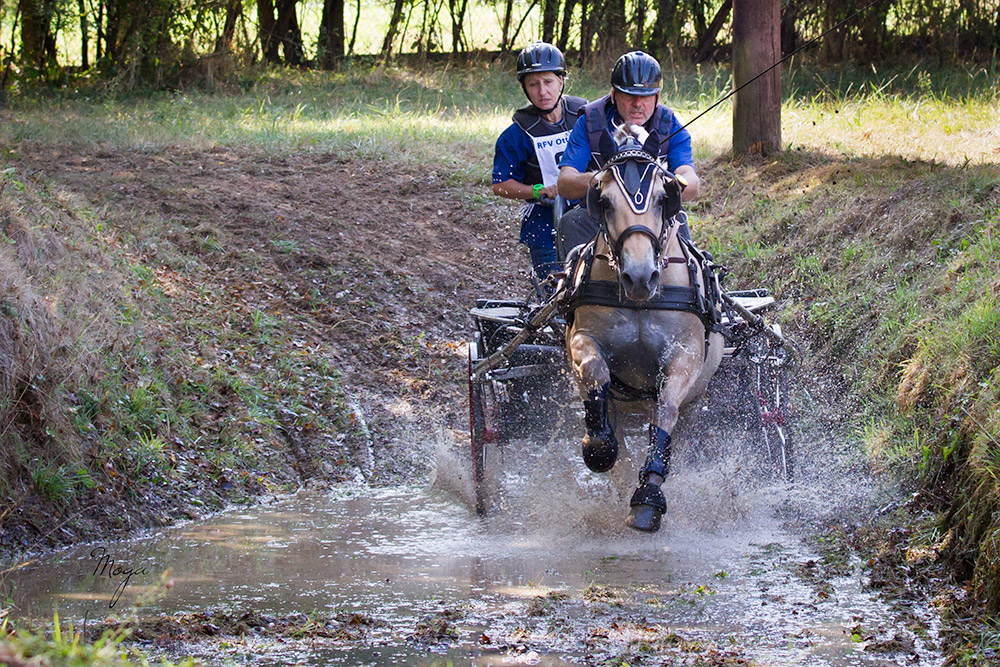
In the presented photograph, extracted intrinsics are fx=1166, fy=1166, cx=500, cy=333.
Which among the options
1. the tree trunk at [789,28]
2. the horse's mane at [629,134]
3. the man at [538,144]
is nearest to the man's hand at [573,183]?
the horse's mane at [629,134]

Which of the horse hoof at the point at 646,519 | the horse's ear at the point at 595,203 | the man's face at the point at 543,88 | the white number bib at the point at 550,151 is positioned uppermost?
the man's face at the point at 543,88

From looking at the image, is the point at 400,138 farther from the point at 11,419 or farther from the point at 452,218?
the point at 11,419

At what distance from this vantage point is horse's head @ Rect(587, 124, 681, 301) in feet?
16.9

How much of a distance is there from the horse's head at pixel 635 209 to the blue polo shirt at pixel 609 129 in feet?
2.48

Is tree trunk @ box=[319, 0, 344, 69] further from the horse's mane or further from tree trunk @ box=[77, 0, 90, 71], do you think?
the horse's mane

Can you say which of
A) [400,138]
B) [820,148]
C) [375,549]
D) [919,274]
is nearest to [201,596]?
[375,549]

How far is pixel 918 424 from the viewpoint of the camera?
6.27 meters

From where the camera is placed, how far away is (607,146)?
549cm

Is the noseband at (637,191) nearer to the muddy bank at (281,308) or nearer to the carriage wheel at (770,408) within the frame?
the carriage wheel at (770,408)

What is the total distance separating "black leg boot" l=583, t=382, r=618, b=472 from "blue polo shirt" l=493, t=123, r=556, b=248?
2.07m

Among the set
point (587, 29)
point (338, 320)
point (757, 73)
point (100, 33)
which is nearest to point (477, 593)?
point (338, 320)

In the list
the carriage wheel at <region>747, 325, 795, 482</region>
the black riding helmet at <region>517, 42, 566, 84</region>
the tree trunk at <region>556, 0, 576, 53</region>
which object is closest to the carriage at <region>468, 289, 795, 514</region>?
the carriage wheel at <region>747, 325, 795, 482</region>

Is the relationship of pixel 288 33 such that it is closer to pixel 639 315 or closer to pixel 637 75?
pixel 637 75

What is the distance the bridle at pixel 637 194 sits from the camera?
5.26 metres
